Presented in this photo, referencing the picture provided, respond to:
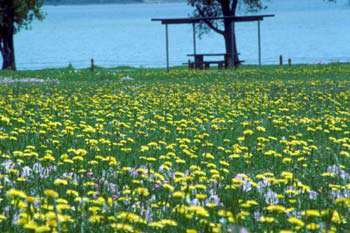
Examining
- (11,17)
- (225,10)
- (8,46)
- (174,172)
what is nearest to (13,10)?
(11,17)

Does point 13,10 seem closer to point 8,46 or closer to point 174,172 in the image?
point 8,46

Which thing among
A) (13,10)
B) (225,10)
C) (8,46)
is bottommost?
(8,46)

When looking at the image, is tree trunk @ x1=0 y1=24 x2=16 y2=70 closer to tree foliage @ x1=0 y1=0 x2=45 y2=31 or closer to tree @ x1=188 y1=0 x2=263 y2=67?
tree foliage @ x1=0 y1=0 x2=45 y2=31

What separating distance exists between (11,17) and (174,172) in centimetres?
4966

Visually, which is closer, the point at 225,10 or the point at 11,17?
the point at 11,17

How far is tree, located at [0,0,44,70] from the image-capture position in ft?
185

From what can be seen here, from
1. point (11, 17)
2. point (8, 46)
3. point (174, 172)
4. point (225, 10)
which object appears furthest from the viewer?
point (8, 46)

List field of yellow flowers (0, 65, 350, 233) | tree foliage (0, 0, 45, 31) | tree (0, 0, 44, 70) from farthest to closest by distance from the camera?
tree (0, 0, 44, 70)
tree foliage (0, 0, 45, 31)
field of yellow flowers (0, 65, 350, 233)

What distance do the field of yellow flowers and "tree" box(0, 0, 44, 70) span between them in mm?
36450

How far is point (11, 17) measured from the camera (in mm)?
57281

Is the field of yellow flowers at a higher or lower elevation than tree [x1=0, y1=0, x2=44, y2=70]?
lower

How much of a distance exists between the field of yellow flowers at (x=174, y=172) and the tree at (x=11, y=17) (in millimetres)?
36450

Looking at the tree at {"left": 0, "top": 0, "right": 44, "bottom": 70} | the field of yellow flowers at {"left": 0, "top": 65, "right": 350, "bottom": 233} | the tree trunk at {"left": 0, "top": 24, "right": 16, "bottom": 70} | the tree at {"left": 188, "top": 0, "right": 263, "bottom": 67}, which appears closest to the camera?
the field of yellow flowers at {"left": 0, "top": 65, "right": 350, "bottom": 233}

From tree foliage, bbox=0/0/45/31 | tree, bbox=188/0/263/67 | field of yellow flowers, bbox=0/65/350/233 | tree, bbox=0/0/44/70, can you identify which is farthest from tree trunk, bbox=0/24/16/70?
field of yellow flowers, bbox=0/65/350/233
